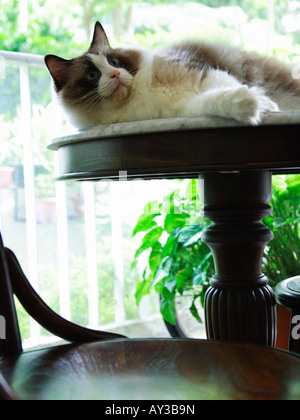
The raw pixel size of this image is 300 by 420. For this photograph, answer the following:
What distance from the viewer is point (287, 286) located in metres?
1.01

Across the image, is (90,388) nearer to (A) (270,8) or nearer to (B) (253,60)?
(B) (253,60)

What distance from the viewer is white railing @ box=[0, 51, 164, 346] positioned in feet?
6.18

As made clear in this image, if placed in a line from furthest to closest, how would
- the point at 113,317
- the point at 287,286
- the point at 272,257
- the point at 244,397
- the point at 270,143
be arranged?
1. the point at 113,317
2. the point at 272,257
3. the point at 287,286
4. the point at 270,143
5. the point at 244,397

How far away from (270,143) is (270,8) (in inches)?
163

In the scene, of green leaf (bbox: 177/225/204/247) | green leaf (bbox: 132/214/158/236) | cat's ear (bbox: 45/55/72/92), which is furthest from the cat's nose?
green leaf (bbox: 132/214/158/236)

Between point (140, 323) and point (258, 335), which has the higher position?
point (258, 335)

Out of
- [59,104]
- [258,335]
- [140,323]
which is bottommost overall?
[140,323]

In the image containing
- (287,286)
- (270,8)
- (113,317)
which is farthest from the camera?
(270,8)

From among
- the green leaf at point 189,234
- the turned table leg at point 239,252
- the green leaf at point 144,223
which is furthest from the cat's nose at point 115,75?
the green leaf at point 144,223

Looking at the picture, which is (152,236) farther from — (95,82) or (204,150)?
(204,150)

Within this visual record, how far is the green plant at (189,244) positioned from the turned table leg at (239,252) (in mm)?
766

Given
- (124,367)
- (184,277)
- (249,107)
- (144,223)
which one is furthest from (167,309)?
(249,107)

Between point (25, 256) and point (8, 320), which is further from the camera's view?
point (25, 256)

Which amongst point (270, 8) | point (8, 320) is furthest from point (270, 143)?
point (270, 8)
